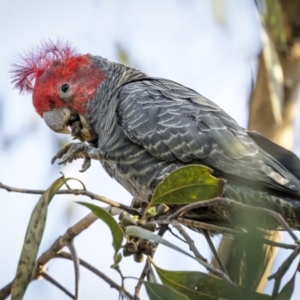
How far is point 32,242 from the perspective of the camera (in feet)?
5.63

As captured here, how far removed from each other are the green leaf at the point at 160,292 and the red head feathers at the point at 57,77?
1.70 m

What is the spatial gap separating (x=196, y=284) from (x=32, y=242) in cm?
45

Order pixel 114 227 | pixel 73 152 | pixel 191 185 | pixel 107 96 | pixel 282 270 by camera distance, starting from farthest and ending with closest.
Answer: pixel 107 96 < pixel 73 152 < pixel 191 185 < pixel 114 227 < pixel 282 270

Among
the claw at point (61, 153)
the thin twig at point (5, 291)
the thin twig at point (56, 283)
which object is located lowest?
the thin twig at point (5, 291)

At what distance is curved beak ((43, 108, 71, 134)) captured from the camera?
127 inches

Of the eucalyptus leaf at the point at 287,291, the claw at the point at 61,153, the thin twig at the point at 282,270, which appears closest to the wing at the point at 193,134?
the claw at the point at 61,153

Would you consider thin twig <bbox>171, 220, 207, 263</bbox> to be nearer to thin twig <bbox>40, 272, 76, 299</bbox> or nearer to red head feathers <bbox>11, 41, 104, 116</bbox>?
thin twig <bbox>40, 272, 76, 299</bbox>

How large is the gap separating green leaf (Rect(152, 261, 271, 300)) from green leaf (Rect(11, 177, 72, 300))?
350 mm

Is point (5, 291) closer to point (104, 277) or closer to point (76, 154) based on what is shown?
point (104, 277)

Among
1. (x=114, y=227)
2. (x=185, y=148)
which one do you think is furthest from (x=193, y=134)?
(x=114, y=227)

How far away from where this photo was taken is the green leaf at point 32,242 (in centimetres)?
165

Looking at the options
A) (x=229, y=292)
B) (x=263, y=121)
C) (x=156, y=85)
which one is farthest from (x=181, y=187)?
(x=263, y=121)

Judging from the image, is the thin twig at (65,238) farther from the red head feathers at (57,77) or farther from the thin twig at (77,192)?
the red head feathers at (57,77)

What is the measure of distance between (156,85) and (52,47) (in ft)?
2.53
